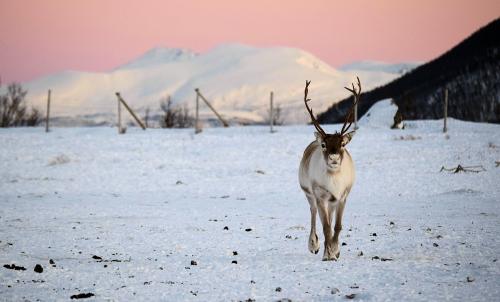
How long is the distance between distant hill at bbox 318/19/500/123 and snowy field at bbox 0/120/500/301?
86.2ft

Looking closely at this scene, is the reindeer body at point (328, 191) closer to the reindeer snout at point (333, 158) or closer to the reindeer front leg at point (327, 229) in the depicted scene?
the reindeer front leg at point (327, 229)

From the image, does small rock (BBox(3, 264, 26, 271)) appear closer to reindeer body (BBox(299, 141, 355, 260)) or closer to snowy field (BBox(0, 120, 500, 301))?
snowy field (BBox(0, 120, 500, 301))

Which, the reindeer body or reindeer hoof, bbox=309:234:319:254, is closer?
the reindeer body

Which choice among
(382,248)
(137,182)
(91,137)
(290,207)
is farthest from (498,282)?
(91,137)

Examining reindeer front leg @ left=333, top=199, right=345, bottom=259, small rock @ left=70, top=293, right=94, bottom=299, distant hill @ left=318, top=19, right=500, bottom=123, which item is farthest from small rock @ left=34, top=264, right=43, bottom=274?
distant hill @ left=318, top=19, right=500, bottom=123

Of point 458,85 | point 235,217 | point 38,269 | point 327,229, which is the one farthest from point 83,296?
point 458,85

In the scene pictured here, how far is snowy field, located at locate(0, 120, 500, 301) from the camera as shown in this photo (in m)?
7.24

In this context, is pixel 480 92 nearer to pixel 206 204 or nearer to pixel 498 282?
pixel 206 204

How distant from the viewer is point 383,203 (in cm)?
1627

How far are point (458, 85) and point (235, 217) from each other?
77404mm

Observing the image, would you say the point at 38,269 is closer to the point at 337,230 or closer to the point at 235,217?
the point at 337,230

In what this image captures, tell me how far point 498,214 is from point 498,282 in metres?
6.93

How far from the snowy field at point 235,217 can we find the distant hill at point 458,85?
26.3 metres

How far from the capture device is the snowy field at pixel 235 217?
285 inches
